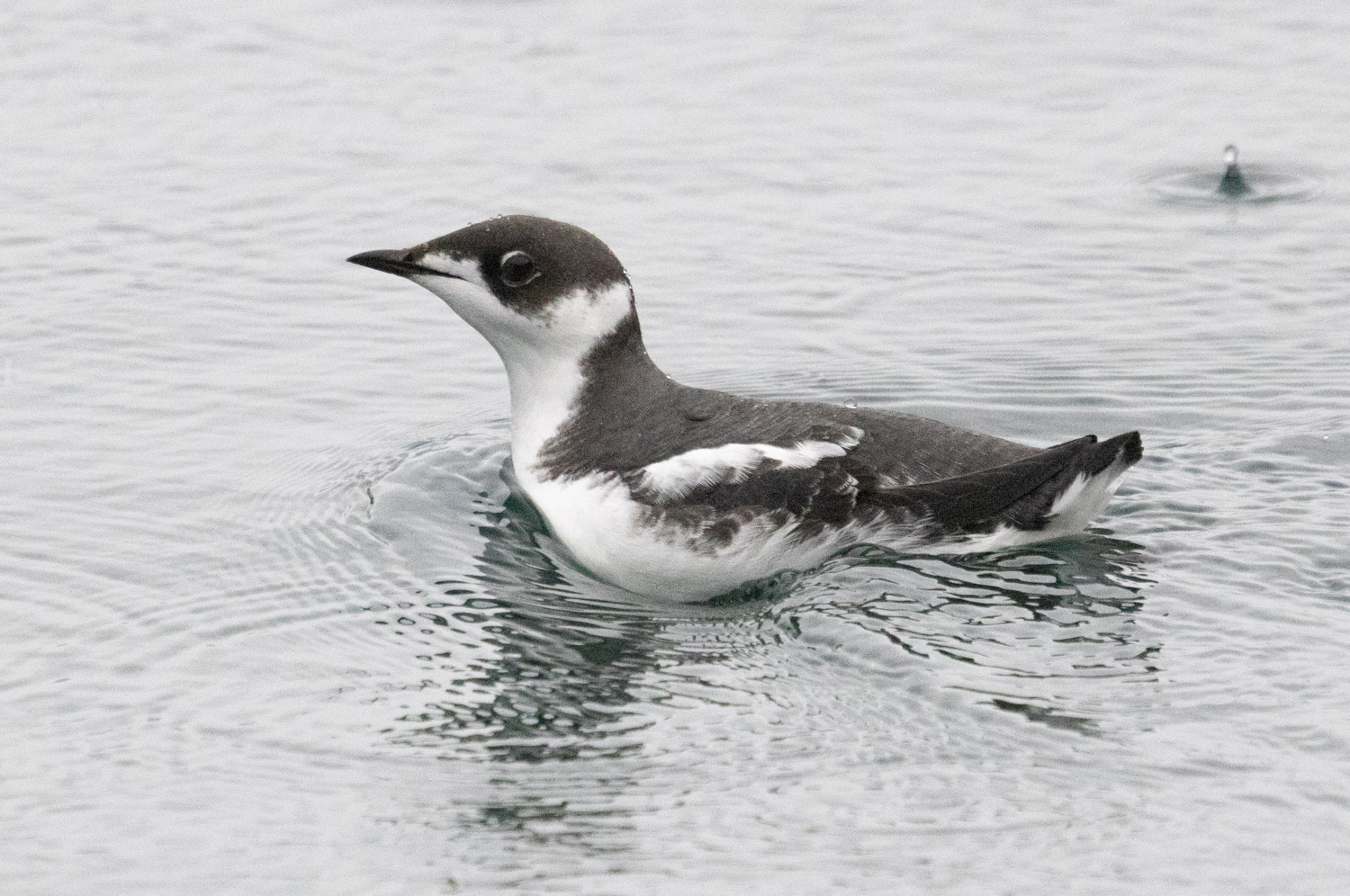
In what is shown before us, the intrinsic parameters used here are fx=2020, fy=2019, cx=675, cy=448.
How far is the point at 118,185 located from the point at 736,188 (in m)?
3.88

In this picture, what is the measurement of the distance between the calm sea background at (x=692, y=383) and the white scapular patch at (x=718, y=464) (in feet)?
1.55

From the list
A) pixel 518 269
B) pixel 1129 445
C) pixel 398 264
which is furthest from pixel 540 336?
pixel 1129 445

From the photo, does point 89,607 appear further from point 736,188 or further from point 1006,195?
point 1006,195

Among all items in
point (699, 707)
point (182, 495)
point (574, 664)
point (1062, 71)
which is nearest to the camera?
point (699, 707)

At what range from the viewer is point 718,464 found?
7902 millimetres

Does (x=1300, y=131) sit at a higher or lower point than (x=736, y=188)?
higher

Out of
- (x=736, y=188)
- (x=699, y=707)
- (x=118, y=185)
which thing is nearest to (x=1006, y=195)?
(x=736, y=188)

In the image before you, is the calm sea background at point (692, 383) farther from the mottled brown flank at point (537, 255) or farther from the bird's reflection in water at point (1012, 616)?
the mottled brown flank at point (537, 255)

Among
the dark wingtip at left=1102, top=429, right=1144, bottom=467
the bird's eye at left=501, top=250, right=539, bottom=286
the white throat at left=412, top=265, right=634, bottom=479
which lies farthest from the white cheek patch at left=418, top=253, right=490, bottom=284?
the dark wingtip at left=1102, top=429, right=1144, bottom=467

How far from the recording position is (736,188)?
12766mm

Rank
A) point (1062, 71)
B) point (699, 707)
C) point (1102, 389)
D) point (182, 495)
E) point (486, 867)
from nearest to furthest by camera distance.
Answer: point (486, 867) < point (699, 707) < point (182, 495) < point (1102, 389) < point (1062, 71)

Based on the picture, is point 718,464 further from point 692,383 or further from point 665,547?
point 692,383

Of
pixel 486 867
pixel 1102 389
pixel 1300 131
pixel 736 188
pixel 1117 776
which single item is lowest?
pixel 486 867

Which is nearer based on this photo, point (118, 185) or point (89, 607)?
point (89, 607)
